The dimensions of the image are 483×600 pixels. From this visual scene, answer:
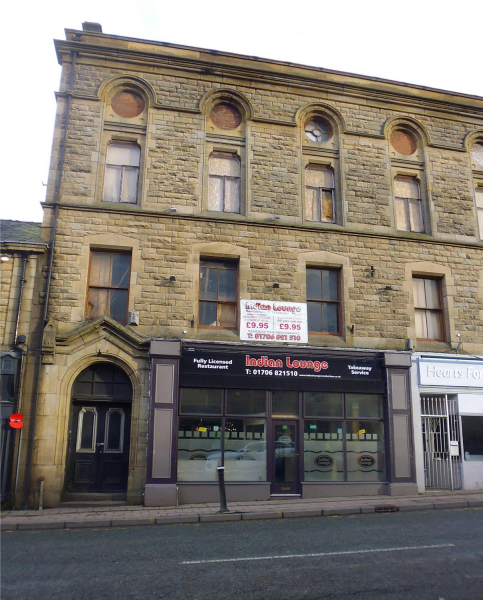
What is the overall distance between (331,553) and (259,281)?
8140 mm

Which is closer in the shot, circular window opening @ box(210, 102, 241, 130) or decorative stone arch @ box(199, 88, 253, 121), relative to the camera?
decorative stone arch @ box(199, 88, 253, 121)

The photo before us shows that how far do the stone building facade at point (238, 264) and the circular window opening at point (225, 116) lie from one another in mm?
63

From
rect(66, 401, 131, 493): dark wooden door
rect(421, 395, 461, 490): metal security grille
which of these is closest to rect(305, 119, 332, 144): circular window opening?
rect(421, 395, 461, 490): metal security grille

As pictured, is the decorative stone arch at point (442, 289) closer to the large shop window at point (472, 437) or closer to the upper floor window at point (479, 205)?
the upper floor window at point (479, 205)

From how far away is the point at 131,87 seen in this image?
50.3 ft

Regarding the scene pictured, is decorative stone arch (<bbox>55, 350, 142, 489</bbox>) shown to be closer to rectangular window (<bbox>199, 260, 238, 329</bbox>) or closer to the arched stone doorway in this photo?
the arched stone doorway

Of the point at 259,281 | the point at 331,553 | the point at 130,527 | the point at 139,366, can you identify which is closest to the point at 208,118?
the point at 259,281

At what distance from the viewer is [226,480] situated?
519 inches

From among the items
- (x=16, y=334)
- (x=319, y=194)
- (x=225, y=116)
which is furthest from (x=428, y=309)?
(x=16, y=334)

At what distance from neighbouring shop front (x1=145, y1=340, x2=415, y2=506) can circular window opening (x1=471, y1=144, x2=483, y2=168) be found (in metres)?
7.68

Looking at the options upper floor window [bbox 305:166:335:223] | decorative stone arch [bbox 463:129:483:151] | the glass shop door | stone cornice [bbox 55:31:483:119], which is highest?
stone cornice [bbox 55:31:483:119]

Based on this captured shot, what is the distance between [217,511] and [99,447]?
11.6 ft

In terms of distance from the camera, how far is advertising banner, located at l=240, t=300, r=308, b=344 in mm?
14031

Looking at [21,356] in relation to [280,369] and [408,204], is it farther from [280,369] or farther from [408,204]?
[408,204]
